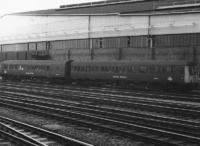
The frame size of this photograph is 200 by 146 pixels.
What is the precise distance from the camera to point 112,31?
44625mm

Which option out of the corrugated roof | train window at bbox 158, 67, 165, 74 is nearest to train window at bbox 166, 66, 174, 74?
train window at bbox 158, 67, 165, 74

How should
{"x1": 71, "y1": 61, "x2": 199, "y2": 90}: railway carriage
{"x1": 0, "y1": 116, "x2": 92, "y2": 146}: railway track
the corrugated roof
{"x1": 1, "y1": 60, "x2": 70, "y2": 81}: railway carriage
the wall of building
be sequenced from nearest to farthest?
{"x1": 0, "y1": 116, "x2": 92, "y2": 146}: railway track
{"x1": 71, "y1": 61, "x2": 199, "y2": 90}: railway carriage
the wall of building
{"x1": 1, "y1": 60, "x2": 70, "y2": 81}: railway carriage
the corrugated roof

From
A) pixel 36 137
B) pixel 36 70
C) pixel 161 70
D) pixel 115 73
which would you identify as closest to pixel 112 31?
pixel 36 70

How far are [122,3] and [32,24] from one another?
65.9 feet

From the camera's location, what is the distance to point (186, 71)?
28.2 meters

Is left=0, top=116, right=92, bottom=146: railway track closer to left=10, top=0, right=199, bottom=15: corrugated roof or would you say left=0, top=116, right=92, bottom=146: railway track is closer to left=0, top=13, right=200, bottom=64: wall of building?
left=0, top=13, right=200, bottom=64: wall of building

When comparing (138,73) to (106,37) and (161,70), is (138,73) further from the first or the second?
(106,37)

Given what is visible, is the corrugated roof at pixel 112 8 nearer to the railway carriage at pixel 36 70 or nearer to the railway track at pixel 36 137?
the railway carriage at pixel 36 70

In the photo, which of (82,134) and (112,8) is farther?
(112,8)

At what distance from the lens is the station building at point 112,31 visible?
38.0 meters

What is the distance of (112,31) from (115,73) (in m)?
12.7

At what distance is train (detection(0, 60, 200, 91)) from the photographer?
28.8 meters

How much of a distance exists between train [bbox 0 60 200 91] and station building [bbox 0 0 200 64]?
26.3ft

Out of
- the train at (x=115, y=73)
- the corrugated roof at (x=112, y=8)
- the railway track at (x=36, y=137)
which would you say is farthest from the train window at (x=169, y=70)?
the railway track at (x=36, y=137)
